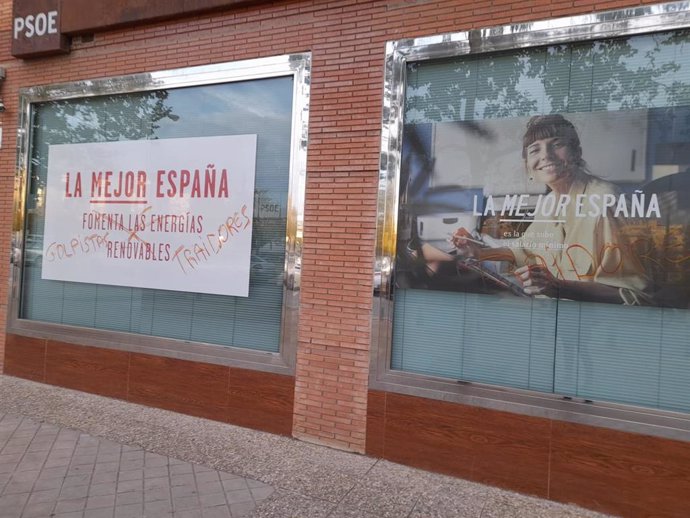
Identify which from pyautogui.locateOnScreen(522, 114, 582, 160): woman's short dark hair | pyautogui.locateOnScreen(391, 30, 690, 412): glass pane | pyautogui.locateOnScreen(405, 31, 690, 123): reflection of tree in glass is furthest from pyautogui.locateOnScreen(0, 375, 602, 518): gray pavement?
pyautogui.locateOnScreen(405, 31, 690, 123): reflection of tree in glass

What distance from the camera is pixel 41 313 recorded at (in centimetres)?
626

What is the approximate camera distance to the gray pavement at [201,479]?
3.41 metres

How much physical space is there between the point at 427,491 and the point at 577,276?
74.9 inches

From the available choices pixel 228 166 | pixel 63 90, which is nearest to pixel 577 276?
pixel 228 166

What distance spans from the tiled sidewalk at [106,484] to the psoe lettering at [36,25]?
14.6 feet

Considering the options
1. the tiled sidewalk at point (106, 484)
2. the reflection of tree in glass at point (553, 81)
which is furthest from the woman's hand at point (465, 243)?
the tiled sidewalk at point (106, 484)

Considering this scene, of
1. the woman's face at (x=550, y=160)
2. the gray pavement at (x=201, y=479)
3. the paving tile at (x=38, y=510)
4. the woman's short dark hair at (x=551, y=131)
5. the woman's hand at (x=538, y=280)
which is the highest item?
the woman's short dark hair at (x=551, y=131)

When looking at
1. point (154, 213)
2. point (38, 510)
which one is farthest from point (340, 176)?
point (38, 510)

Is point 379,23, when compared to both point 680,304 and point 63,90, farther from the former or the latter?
point 63,90

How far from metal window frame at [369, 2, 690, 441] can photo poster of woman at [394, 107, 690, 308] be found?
0.43 ft

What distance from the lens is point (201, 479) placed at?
12.5ft

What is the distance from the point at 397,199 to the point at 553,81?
1.47 meters

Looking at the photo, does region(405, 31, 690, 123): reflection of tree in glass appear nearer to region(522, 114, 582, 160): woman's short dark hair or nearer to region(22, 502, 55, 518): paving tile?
region(522, 114, 582, 160): woman's short dark hair

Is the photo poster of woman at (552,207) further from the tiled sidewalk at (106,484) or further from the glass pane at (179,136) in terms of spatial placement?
the tiled sidewalk at (106,484)
